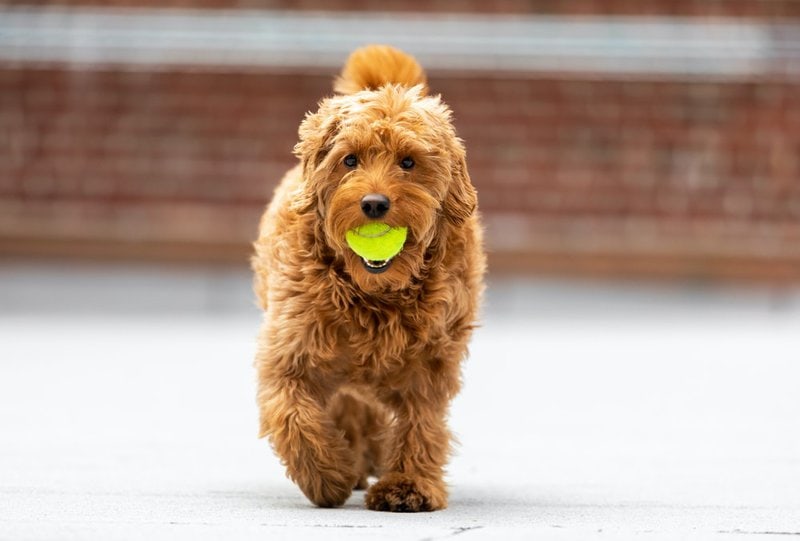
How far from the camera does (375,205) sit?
4207 millimetres

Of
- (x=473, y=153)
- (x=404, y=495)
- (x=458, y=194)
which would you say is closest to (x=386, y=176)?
(x=458, y=194)

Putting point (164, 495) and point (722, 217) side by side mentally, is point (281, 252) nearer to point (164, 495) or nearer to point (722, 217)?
point (164, 495)

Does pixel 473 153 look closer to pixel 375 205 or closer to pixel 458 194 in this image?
→ pixel 458 194

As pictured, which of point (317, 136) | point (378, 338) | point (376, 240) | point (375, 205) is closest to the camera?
point (375, 205)

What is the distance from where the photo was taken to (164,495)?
4.79 metres

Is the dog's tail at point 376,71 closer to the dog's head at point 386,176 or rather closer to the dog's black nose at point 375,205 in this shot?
the dog's head at point 386,176

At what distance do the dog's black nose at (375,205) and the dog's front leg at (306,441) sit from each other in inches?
26.6

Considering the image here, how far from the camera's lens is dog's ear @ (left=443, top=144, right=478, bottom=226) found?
15.0 ft

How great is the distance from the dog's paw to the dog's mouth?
2.04ft

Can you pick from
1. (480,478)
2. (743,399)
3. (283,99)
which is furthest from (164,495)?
(283,99)

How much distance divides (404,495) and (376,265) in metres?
0.66

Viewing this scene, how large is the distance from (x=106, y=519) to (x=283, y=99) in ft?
44.9

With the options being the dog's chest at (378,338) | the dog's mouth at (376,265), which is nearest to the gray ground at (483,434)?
the dog's chest at (378,338)

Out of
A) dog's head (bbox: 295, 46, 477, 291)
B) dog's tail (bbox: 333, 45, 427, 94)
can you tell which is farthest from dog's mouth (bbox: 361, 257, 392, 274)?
dog's tail (bbox: 333, 45, 427, 94)
